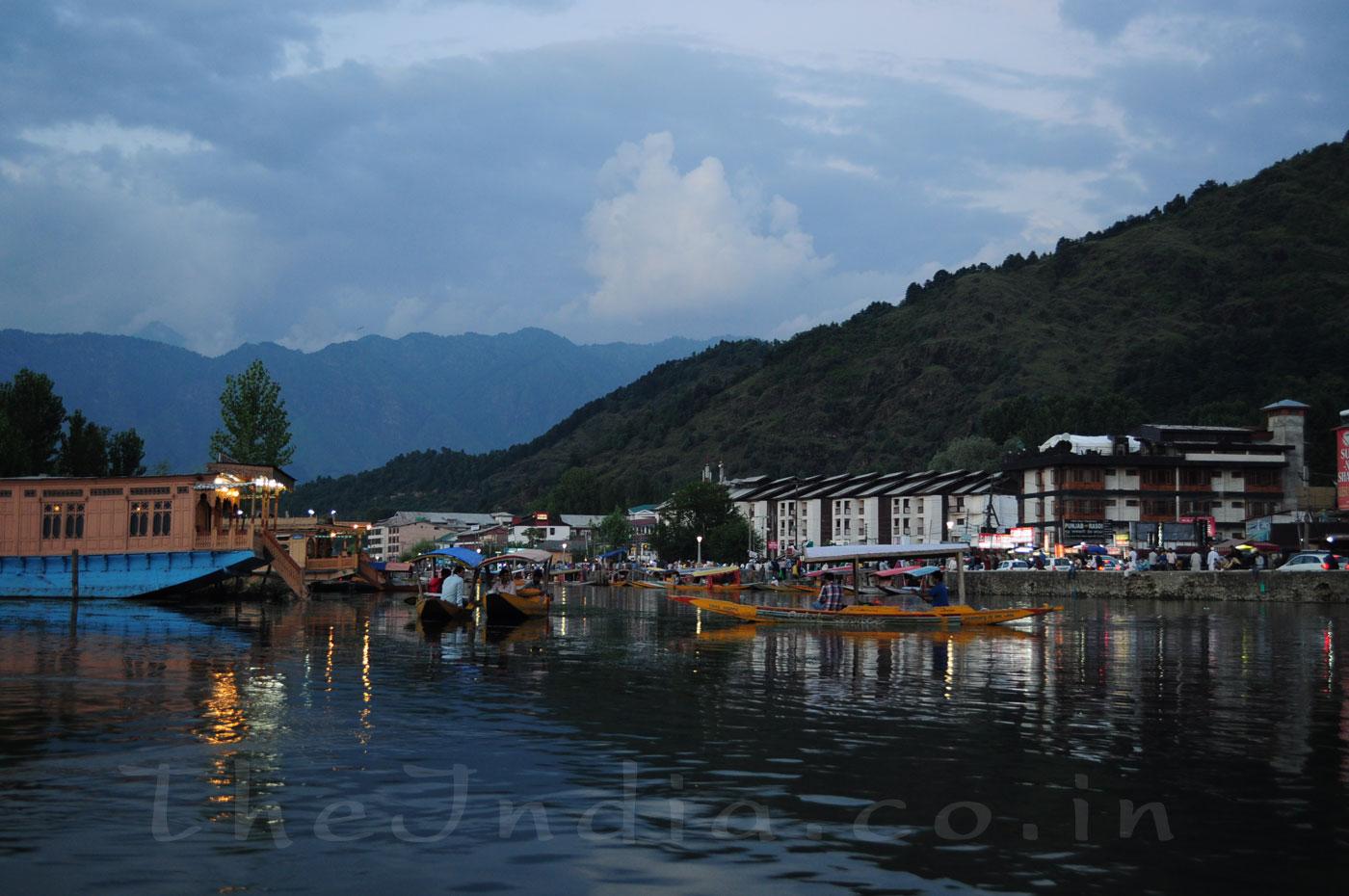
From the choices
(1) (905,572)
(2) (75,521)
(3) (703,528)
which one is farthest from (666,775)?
(3) (703,528)

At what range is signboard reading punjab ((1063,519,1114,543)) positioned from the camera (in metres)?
99.4

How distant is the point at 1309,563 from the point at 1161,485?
34.9 meters

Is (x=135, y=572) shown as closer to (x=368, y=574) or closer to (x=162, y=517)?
(x=162, y=517)

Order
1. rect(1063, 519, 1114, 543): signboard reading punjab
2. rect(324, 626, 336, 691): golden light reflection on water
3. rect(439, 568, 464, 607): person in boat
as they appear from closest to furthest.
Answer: rect(324, 626, 336, 691): golden light reflection on water, rect(439, 568, 464, 607): person in boat, rect(1063, 519, 1114, 543): signboard reading punjab

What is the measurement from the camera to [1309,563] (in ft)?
217

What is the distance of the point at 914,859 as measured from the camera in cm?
1121

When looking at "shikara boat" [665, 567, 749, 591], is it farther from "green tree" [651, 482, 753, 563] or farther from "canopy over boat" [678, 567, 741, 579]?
"green tree" [651, 482, 753, 563]

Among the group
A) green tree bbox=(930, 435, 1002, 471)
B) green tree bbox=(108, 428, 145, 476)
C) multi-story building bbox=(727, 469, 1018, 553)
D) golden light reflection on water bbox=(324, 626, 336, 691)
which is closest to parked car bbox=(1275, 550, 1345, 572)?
multi-story building bbox=(727, 469, 1018, 553)

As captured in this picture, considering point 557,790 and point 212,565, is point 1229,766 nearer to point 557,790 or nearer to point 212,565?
point 557,790

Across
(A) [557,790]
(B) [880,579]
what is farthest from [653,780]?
(B) [880,579]

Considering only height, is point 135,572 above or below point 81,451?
below

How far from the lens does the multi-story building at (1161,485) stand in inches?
3927

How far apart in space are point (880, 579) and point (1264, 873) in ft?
214

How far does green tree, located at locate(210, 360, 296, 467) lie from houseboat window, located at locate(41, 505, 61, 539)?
873 inches
